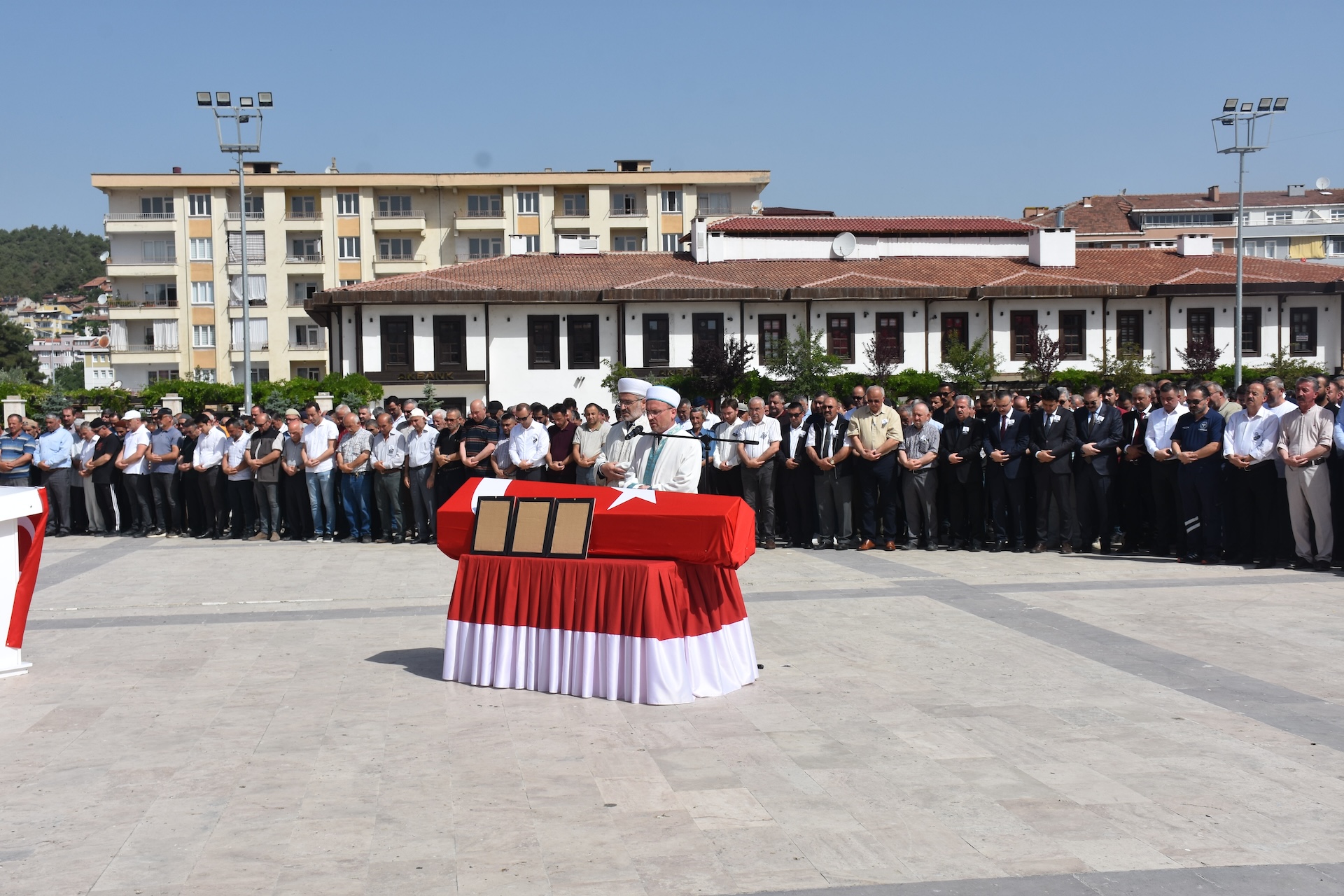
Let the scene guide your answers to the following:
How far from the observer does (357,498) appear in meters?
17.1

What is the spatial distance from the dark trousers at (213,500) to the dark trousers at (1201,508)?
1316cm

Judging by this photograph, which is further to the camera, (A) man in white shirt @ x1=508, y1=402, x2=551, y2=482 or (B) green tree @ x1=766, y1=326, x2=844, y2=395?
(B) green tree @ x1=766, y1=326, x2=844, y2=395

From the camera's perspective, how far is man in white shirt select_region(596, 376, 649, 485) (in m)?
8.57

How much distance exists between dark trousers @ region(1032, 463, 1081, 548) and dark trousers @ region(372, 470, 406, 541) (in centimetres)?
854

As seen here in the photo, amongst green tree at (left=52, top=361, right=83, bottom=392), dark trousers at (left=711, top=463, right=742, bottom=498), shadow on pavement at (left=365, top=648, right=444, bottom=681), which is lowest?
shadow on pavement at (left=365, top=648, right=444, bottom=681)

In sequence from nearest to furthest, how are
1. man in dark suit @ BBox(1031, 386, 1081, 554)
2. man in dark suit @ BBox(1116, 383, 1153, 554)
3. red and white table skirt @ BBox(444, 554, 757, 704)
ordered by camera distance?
red and white table skirt @ BBox(444, 554, 757, 704) < man in dark suit @ BBox(1116, 383, 1153, 554) < man in dark suit @ BBox(1031, 386, 1081, 554)

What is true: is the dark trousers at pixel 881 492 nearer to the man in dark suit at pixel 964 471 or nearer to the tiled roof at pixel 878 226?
the man in dark suit at pixel 964 471

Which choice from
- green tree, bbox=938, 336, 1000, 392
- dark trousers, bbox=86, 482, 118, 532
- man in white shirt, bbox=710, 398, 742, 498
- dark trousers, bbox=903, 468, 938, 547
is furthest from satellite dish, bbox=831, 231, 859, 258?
dark trousers, bbox=903, 468, 938, 547

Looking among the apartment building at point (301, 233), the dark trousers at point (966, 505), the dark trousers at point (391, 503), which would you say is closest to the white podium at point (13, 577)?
the dark trousers at point (391, 503)

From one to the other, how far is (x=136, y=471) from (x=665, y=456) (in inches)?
504

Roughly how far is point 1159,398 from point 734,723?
9220 millimetres

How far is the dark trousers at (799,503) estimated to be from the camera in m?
15.6

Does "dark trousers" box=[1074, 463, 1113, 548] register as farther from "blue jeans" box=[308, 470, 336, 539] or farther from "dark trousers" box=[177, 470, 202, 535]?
"dark trousers" box=[177, 470, 202, 535]

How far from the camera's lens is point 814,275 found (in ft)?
169
